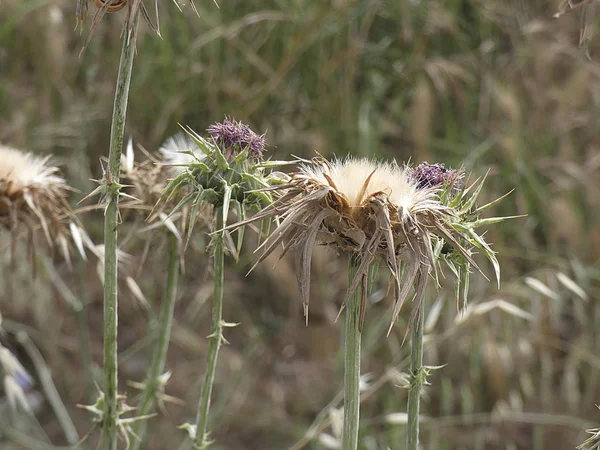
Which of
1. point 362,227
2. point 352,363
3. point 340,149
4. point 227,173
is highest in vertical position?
point 340,149

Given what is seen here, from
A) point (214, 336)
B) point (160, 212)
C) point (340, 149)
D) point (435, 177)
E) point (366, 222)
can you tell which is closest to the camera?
point (366, 222)

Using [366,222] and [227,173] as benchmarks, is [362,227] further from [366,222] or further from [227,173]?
[227,173]

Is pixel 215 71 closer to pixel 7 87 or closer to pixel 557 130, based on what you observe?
pixel 7 87

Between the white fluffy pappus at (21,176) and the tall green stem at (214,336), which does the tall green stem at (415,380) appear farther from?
the white fluffy pappus at (21,176)

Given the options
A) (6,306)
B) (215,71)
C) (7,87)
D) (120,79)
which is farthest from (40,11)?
(120,79)

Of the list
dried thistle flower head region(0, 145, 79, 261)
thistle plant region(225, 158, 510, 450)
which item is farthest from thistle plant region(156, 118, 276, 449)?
dried thistle flower head region(0, 145, 79, 261)

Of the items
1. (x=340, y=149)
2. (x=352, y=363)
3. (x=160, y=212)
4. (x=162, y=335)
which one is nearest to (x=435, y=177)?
(x=352, y=363)

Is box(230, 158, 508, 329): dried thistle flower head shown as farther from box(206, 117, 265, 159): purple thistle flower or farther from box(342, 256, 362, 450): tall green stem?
box(206, 117, 265, 159): purple thistle flower

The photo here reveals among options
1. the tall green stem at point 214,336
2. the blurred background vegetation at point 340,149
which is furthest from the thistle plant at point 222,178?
the blurred background vegetation at point 340,149
